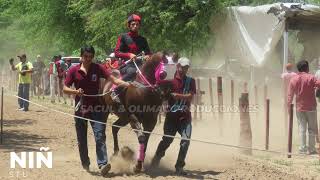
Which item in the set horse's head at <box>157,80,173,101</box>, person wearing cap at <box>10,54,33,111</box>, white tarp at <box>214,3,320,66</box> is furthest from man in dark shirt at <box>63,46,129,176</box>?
person wearing cap at <box>10,54,33,111</box>

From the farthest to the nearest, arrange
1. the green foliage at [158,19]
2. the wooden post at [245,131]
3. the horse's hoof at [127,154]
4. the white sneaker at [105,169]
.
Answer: the green foliage at [158,19]
the wooden post at [245,131]
the horse's hoof at [127,154]
the white sneaker at [105,169]

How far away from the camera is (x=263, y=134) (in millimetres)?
14062

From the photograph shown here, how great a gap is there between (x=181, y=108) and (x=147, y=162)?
1.52m

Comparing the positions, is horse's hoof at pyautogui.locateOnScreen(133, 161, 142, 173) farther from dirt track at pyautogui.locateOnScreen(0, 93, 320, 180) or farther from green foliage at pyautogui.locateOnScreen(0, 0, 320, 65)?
green foliage at pyautogui.locateOnScreen(0, 0, 320, 65)

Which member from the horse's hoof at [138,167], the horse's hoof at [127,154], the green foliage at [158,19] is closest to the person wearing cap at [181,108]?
the horse's hoof at [138,167]

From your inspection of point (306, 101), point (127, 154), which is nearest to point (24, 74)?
point (127, 154)

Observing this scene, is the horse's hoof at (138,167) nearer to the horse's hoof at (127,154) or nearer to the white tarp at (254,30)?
the horse's hoof at (127,154)

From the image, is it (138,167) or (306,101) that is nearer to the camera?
(138,167)

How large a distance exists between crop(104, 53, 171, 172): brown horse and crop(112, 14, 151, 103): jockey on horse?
18 centimetres

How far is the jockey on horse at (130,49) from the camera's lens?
9.28m

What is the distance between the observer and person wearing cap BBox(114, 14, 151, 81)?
932 cm

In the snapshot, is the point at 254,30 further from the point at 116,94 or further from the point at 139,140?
the point at 139,140

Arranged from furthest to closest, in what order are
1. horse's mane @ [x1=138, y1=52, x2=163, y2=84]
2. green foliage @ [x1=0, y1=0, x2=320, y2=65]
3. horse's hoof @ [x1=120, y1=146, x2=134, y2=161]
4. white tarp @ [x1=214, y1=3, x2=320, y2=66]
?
green foliage @ [x1=0, y1=0, x2=320, y2=65]
white tarp @ [x1=214, y1=3, x2=320, y2=66]
horse's hoof @ [x1=120, y1=146, x2=134, y2=161]
horse's mane @ [x1=138, y1=52, x2=163, y2=84]

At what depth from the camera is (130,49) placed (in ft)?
31.4
